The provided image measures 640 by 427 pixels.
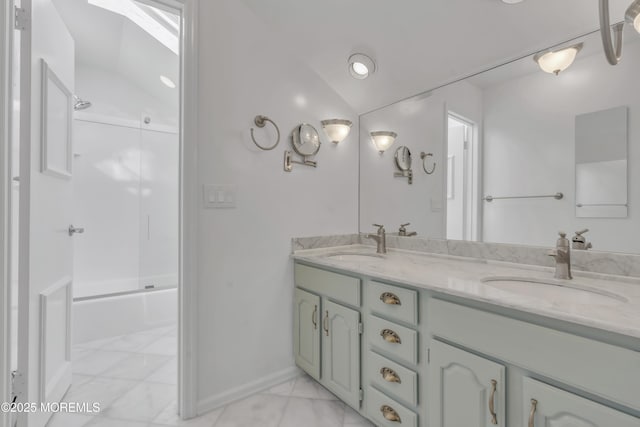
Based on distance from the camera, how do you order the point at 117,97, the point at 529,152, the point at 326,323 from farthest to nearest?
the point at 117,97, the point at 326,323, the point at 529,152

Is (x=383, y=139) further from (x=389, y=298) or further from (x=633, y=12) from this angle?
(x=633, y=12)

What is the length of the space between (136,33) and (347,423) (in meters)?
3.31

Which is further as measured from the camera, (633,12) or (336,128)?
(336,128)

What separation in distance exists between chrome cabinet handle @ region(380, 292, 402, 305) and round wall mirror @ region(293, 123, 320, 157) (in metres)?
1.04

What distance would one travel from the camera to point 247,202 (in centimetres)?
173

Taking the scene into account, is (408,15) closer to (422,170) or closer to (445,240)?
(422,170)

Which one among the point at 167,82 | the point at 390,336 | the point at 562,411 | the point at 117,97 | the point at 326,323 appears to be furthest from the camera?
the point at 117,97

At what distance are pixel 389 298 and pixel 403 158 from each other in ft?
3.64

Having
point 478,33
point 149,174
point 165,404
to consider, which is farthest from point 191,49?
point 149,174

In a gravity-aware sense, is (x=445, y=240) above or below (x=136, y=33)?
below

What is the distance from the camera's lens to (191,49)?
1.53 m

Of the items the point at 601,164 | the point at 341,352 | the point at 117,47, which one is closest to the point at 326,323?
the point at 341,352

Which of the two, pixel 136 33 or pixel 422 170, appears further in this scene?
pixel 136 33

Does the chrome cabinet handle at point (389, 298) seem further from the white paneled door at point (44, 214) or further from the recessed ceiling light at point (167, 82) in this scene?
the recessed ceiling light at point (167, 82)
